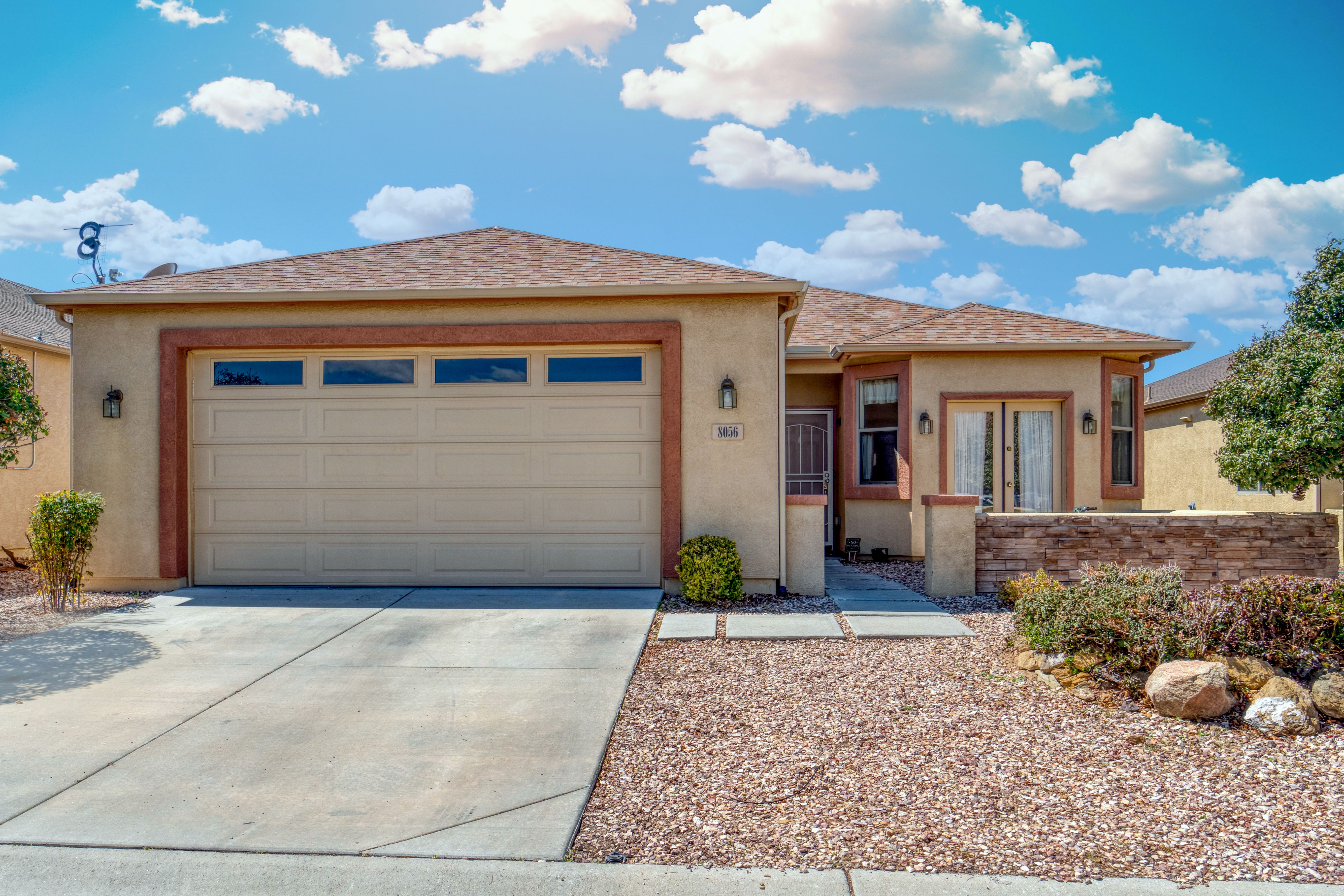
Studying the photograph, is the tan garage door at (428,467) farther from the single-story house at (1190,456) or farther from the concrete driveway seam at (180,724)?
the single-story house at (1190,456)

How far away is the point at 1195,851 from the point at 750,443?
529 cm

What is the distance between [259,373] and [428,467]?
2.27 m

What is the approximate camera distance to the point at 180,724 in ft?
14.2

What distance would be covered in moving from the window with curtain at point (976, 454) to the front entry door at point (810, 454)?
74.9 inches

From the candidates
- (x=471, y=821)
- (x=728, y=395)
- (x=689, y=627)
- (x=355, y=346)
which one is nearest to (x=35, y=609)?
(x=355, y=346)

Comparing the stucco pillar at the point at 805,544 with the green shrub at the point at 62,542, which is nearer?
the green shrub at the point at 62,542

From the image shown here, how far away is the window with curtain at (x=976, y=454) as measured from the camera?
1073cm

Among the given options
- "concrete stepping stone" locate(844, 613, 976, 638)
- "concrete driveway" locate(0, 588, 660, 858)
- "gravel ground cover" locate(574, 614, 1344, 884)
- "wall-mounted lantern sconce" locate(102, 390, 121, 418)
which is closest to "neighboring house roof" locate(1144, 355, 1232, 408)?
"concrete stepping stone" locate(844, 613, 976, 638)

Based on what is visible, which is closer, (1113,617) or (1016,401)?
(1113,617)

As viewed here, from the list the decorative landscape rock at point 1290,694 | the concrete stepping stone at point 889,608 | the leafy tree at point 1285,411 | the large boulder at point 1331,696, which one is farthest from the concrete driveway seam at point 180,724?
the leafy tree at point 1285,411

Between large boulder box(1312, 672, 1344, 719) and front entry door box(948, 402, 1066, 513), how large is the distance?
651 cm

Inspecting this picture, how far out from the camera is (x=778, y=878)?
271 cm

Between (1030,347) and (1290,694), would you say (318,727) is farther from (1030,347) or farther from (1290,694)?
(1030,347)

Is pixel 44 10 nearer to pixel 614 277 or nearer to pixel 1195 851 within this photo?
pixel 614 277
